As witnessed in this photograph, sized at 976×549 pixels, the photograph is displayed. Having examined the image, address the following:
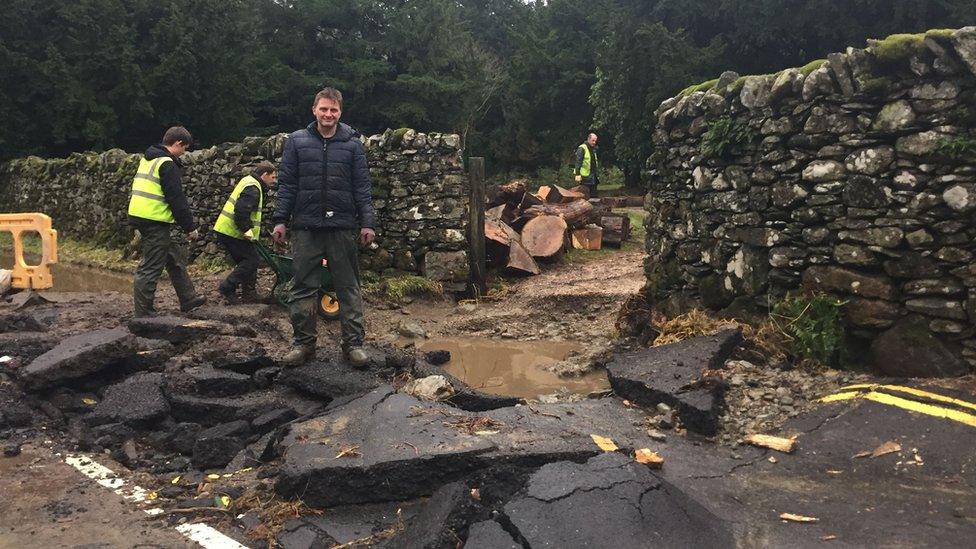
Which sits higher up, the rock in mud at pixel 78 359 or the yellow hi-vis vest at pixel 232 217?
the yellow hi-vis vest at pixel 232 217

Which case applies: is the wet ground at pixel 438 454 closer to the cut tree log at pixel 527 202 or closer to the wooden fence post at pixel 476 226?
the wooden fence post at pixel 476 226

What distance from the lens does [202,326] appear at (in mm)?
6609

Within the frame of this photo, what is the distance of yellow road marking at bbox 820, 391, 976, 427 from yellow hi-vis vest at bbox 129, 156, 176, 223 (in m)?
6.38

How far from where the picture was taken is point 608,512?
3.41 m

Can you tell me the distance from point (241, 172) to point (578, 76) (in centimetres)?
1875

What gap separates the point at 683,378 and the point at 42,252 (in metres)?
8.19

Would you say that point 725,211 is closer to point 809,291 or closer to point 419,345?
point 809,291

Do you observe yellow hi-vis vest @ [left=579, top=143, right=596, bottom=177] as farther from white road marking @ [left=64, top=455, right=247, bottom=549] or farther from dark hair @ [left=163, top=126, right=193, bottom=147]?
white road marking @ [left=64, top=455, right=247, bottom=549]

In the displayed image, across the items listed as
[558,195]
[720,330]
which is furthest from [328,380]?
[558,195]

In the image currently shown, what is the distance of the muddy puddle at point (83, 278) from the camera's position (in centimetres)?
1170

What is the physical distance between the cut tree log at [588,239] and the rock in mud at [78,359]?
883 cm

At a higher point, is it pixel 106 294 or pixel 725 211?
pixel 725 211

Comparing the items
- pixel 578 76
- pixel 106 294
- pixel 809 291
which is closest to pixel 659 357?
pixel 809 291

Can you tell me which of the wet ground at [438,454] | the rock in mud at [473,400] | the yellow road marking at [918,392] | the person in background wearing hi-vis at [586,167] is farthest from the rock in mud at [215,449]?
the person in background wearing hi-vis at [586,167]
